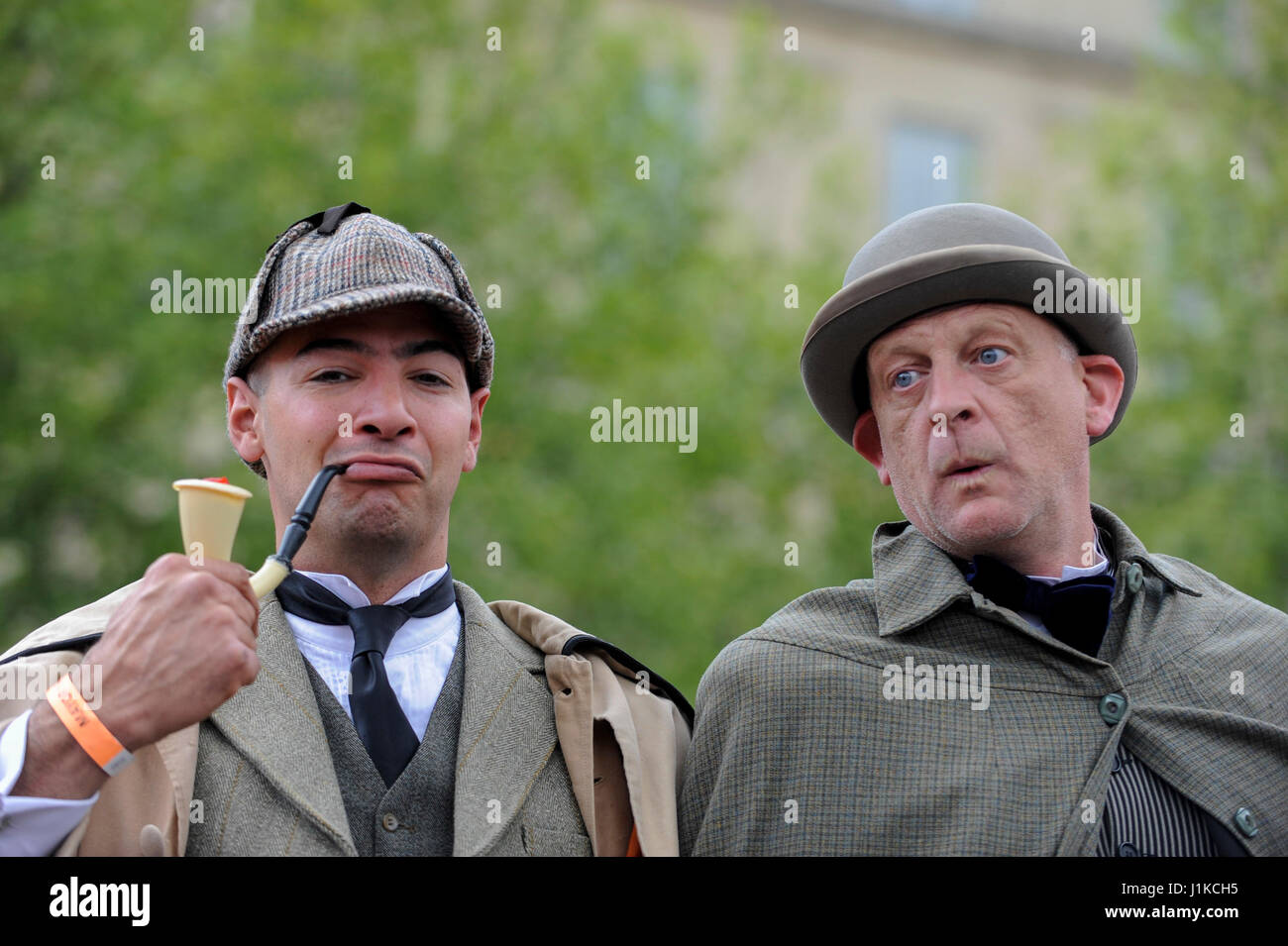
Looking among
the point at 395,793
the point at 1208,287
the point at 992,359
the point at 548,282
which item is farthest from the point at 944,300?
the point at 1208,287

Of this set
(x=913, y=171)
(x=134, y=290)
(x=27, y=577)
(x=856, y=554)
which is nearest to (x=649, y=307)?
(x=856, y=554)

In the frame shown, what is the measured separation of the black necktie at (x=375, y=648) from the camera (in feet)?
10.0

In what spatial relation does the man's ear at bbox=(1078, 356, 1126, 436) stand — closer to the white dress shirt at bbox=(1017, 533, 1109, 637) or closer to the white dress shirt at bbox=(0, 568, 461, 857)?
the white dress shirt at bbox=(1017, 533, 1109, 637)

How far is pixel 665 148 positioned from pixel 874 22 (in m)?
11.7

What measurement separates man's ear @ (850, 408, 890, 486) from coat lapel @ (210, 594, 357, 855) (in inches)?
55.7

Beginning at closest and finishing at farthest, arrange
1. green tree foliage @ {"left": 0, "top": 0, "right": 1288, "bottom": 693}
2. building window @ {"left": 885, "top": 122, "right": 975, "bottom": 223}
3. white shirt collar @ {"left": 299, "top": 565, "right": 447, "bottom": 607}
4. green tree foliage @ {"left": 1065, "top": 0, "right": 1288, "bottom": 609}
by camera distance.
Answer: white shirt collar @ {"left": 299, "top": 565, "right": 447, "bottom": 607}
green tree foliage @ {"left": 0, "top": 0, "right": 1288, "bottom": 693}
green tree foliage @ {"left": 1065, "top": 0, "right": 1288, "bottom": 609}
building window @ {"left": 885, "top": 122, "right": 975, "bottom": 223}

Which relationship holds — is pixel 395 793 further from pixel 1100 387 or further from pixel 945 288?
pixel 1100 387

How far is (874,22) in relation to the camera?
2252 cm

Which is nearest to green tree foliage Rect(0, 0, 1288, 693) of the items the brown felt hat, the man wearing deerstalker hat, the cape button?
the man wearing deerstalker hat

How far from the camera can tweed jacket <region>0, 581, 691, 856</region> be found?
2.83 m

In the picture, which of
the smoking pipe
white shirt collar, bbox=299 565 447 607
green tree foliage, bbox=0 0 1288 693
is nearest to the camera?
the smoking pipe

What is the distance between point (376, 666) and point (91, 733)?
72 centimetres

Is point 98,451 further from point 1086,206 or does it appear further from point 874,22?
point 874,22

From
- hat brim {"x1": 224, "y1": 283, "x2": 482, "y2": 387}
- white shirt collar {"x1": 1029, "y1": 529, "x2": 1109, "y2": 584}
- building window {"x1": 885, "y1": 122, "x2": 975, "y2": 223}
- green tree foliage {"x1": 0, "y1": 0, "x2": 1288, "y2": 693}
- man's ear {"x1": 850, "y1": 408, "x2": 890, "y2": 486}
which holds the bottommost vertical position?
white shirt collar {"x1": 1029, "y1": 529, "x2": 1109, "y2": 584}
